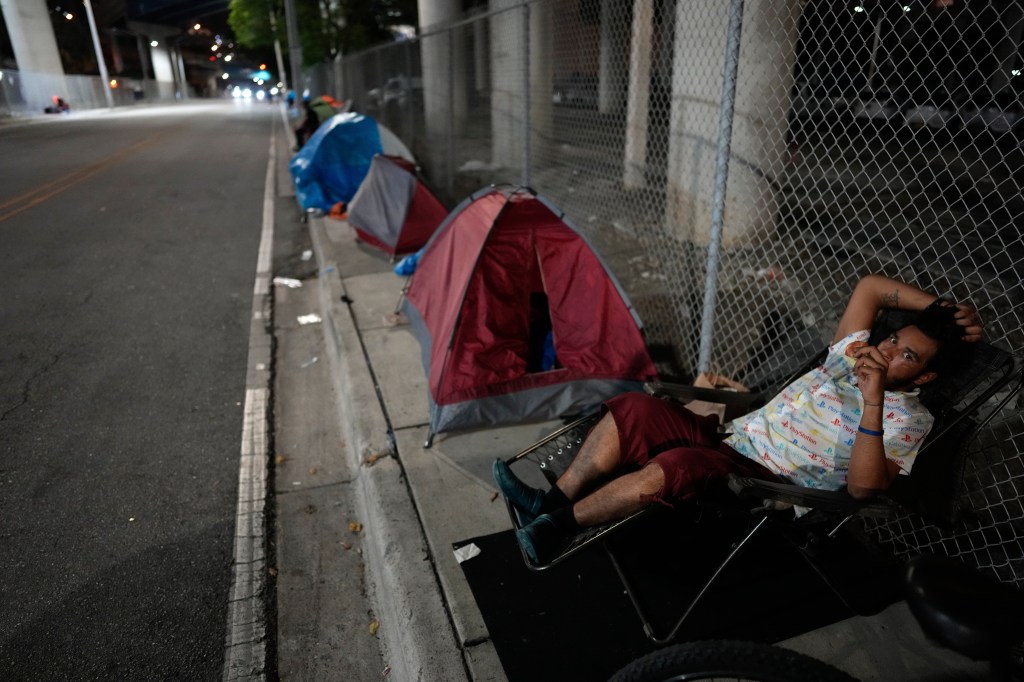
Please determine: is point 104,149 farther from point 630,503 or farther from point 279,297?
point 630,503

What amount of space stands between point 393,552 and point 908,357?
2.22 meters

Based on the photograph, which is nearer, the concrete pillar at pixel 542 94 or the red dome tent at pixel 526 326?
the red dome tent at pixel 526 326

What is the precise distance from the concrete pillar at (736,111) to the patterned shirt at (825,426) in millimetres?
2880

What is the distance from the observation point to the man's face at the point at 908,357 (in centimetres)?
230

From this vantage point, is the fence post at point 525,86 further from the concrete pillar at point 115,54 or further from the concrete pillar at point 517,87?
the concrete pillar at point 115,54

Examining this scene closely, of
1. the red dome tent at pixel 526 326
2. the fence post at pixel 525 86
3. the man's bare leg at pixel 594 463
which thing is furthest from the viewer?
the fence post at pixel 525 86

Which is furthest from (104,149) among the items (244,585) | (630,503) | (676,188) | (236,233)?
(630,503)

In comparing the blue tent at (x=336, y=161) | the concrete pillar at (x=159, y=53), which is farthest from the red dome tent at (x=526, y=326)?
the concrete pillar at (x=159, y=53)

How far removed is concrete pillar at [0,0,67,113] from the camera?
27688 millimetres

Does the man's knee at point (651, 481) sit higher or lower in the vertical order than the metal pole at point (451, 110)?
lower

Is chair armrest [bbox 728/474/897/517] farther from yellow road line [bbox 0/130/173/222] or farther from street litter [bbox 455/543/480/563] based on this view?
yellow road line [bbox 0/130/173/222]

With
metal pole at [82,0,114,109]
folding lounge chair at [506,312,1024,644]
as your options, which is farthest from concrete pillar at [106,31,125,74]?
folding lounge chair at [506,312,1024,644]

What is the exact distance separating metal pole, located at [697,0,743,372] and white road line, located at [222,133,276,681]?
2651 mm

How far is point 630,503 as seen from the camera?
2.48 metres
